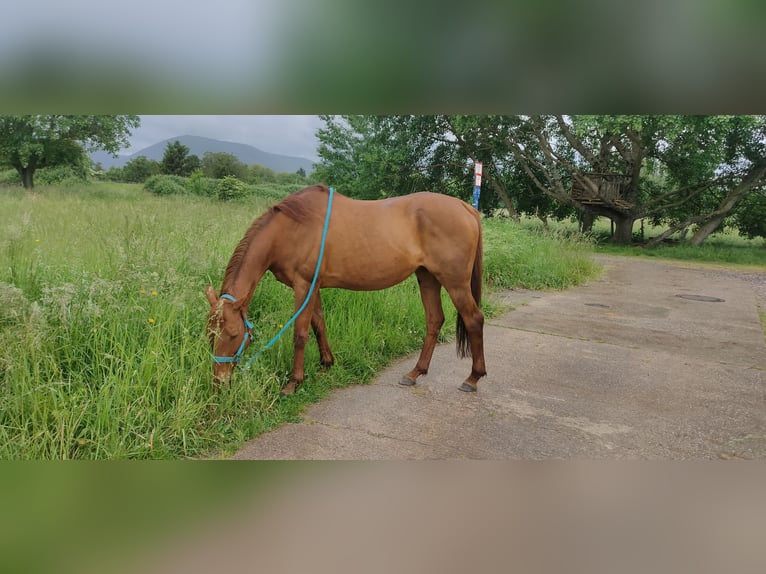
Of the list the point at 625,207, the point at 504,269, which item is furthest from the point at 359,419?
the point at 625,207

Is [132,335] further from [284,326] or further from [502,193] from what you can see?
[502,193]

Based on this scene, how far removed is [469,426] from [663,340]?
11.0 feet

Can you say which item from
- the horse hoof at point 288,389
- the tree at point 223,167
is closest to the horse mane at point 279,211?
the horse hoof at point 288,389

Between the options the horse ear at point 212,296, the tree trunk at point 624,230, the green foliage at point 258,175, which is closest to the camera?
the horse ear at point 212,296

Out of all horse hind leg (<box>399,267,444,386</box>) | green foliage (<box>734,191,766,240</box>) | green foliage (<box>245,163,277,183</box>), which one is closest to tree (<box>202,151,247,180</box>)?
green foliage (<box>245,163,277,183</box>)

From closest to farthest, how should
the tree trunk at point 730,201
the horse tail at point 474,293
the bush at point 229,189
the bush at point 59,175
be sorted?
the bush at point 59,175, the horse tail at point 474,293, the bush at point 229,189, the tree trunk at point 730,201

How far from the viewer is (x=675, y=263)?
13.0m

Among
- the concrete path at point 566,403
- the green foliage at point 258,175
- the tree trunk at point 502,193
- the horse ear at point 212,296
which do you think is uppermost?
the tree trunk at point 502,193

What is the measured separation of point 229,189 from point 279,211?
3.12 meters

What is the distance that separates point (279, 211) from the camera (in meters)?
3.21

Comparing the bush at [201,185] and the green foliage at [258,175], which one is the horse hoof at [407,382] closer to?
the green foliage at [258,175]

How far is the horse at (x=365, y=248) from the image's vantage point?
3.26m

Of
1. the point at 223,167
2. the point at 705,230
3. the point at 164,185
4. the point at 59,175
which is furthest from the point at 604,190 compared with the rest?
the point at 59,175
